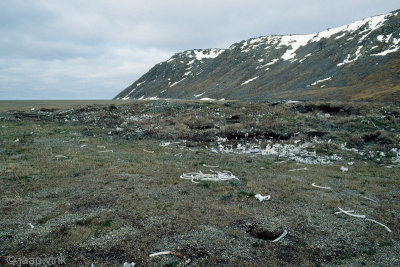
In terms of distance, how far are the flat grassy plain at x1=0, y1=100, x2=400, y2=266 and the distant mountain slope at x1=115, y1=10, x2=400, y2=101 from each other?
108ft

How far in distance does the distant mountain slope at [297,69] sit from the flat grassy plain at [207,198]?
32.9 meters

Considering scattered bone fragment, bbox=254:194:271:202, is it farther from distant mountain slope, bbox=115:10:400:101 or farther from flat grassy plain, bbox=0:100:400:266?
distant mountain slope, bbox=115:10:400:101

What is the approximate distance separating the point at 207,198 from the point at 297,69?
85741 mm

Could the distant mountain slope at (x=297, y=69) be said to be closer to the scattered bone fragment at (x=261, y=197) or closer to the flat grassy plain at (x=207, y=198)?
the flat grassy plain at (x=207, y=198)

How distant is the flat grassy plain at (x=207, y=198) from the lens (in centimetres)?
691

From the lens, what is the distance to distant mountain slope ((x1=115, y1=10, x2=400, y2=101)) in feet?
191

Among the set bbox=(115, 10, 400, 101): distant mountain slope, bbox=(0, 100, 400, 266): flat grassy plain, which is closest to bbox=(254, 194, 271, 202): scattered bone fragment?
bbox=(0, 100, 400, 266): flat grassy plain

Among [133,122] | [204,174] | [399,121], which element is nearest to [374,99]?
[399,121]

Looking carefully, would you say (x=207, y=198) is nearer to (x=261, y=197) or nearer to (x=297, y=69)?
(x=261, y=197)

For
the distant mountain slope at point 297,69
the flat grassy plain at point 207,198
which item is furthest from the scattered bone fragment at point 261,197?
the distant mountain slope at point 297,69

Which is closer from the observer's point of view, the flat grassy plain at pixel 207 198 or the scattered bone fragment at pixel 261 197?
the flat grassy plain at pixel 207 198

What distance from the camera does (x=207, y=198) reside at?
10344 millimetres

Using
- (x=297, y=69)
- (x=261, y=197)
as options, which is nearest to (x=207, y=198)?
(x=261, y=197)

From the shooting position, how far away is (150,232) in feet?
25.3
